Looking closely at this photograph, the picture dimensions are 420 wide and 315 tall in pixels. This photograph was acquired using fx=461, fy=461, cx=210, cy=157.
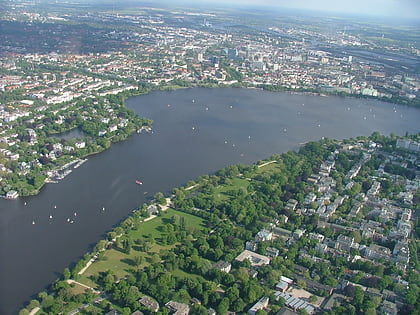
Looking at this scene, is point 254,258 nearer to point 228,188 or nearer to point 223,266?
point 223,266

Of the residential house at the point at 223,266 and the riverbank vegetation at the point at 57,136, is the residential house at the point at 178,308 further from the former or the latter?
the riverbank vegetation at the point at 57,136

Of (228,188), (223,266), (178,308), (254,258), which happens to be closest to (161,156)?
(228,188)

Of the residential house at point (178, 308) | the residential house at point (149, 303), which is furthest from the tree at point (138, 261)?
the residential house at point (178, 308)

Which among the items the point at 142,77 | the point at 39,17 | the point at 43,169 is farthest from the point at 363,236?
the point at 39,17

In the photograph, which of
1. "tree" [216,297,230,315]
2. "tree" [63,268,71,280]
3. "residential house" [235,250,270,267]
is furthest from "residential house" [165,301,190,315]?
"tree" [63,268,71,280]

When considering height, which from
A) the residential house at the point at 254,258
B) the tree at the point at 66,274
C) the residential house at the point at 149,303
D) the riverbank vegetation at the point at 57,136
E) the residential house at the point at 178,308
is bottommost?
the tree at the point at 66,274

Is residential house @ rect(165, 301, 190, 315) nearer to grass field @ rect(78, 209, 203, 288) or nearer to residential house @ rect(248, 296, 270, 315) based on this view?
residential house @ rect(248, 296, 270, 315)

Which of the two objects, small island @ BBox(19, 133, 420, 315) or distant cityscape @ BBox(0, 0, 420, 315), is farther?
distant cityscape @ BBox(0, 0, 420, 315)
